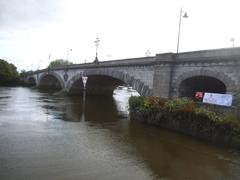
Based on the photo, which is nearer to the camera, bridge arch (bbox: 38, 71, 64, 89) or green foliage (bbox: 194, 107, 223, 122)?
green foliage (bbox: 194, 107, 223, 122)

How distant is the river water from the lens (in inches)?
330

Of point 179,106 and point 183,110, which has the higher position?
point 179,106

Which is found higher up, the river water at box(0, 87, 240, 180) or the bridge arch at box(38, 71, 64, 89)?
the bridge arch at box(38, 71, 64, 89)

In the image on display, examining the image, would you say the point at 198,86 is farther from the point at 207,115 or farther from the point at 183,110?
the point at 207,115

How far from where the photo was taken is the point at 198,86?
22016mm

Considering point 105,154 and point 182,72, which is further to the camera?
point 182,72

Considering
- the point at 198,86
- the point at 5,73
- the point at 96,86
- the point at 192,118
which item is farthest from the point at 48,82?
the point at 192,118

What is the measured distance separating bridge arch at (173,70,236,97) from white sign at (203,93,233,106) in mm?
899

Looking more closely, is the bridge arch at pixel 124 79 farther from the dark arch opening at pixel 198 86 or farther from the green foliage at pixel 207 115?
the green foliage at pixel 207 115

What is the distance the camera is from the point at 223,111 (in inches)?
576

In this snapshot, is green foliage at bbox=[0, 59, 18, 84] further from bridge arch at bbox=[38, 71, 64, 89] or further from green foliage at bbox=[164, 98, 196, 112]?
green foliage at bbox=[164, 98, 196, 112]

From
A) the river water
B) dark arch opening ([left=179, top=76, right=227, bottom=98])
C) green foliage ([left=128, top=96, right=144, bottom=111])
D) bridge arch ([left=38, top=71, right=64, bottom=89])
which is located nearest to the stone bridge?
dark arch opening ([left=179, top=76, right=227, bottom=98])

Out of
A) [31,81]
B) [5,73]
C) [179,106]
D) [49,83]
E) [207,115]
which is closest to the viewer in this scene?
[207,115]

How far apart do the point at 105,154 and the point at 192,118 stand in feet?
20.5
